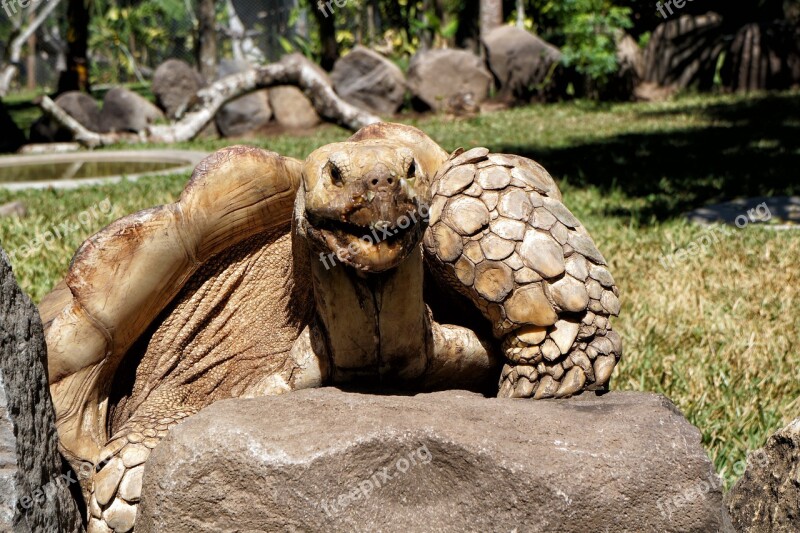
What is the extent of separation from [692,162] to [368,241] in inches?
235

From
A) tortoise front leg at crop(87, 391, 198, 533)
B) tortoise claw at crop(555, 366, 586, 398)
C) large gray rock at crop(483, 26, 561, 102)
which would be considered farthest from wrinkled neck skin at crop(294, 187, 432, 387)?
large gray rock at crop(483, 26, 561, 102)

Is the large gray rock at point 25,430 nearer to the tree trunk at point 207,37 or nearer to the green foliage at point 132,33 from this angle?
the tree trunk at point 207,37

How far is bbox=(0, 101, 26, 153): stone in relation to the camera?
1070 centimetres

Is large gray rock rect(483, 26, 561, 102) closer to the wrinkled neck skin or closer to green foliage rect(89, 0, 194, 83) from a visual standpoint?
the wrinkled neck skin

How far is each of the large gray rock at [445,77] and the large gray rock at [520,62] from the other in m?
0.23

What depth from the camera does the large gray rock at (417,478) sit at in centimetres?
141

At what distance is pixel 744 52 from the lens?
10867mm

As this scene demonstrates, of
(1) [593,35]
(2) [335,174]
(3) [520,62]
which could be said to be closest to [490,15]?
(3) [520,62]

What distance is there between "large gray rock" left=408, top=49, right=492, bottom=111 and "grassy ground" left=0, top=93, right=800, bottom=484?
2776 mm

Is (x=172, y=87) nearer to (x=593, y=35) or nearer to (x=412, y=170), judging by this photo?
(x=593, y=35)

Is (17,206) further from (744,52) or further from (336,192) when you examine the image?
(744,52)

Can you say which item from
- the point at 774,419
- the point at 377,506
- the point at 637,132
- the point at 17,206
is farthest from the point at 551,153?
the point at 377,506

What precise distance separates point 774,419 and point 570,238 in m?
1.27

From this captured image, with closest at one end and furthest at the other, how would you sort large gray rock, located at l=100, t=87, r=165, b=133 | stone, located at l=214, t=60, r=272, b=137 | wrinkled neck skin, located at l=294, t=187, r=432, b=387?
1. wrinkled neck skin, located at l=294, t=187, r=432, b=387
2. stone, located at l=214, t=60, r=272, b=137
3. large gray rock, located at l=100, t=87, r=165, b=133
